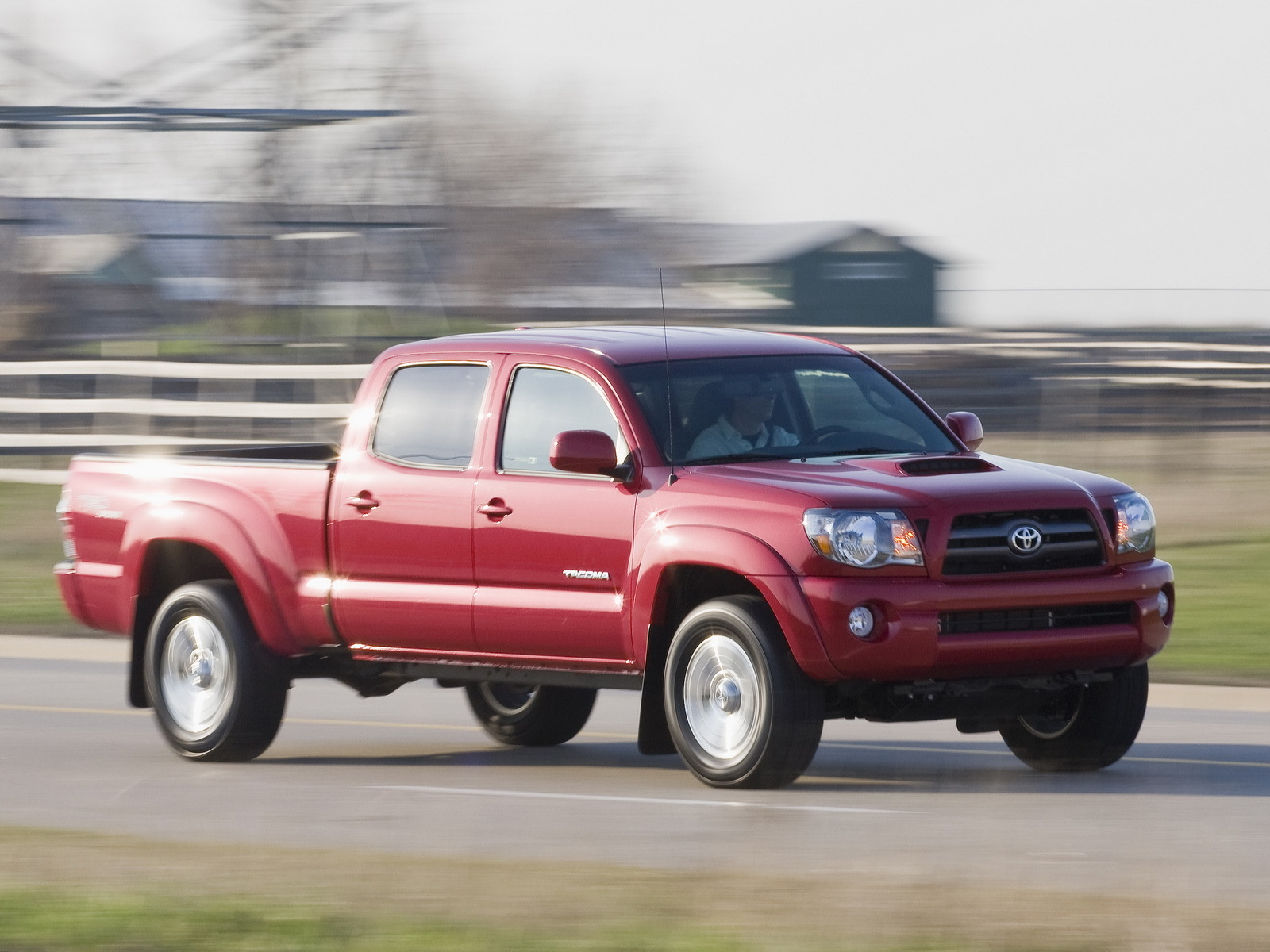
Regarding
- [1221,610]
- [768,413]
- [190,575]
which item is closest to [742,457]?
[768,413]

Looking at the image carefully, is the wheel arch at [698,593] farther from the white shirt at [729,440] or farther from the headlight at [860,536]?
the white shirt at [729,440]

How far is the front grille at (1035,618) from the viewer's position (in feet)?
27.5

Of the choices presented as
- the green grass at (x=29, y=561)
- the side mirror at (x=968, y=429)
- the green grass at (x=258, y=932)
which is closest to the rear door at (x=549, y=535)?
the side mirror at (x=968, y=429)

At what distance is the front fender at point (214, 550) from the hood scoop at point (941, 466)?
3.02m

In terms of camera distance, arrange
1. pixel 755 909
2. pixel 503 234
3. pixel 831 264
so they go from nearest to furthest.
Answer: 1. pixel 755 909
2. pixel 503 234
3. pixel 831 264

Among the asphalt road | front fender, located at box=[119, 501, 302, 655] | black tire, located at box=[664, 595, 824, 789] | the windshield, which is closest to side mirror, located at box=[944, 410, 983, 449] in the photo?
the windshield

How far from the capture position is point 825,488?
27.6 ft

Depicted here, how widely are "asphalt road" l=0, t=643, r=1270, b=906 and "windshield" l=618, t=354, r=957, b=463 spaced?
138 cm

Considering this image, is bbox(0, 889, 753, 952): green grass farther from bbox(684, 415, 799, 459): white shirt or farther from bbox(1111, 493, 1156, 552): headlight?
bbox(1111, 493, 1156, 552): headlight

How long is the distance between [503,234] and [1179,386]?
26.6 metres

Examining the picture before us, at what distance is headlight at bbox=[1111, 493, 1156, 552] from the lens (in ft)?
28.9

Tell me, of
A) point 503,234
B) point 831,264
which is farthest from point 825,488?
point 831,264

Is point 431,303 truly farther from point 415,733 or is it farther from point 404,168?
point 415,733

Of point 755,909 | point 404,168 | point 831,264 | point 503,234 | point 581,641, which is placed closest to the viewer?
point 755,909
